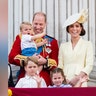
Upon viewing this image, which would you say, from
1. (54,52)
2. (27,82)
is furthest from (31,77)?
(54,52)

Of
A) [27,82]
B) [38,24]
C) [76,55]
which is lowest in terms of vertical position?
[27,82]

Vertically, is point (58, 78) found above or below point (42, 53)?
below

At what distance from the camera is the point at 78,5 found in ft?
8.39

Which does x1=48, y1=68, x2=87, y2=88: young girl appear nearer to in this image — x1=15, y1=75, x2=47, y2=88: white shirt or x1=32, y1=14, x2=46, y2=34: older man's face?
x1=15, y1=75, x2=47, y2=88: white shirt

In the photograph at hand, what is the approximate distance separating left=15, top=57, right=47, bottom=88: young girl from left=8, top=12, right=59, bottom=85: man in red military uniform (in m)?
0.06

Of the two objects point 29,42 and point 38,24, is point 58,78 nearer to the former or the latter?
point 29,42

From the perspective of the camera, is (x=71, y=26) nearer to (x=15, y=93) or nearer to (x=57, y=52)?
(x=57, y=52)

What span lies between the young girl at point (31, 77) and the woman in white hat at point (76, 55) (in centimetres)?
24

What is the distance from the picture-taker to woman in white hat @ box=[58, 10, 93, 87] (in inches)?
77.8

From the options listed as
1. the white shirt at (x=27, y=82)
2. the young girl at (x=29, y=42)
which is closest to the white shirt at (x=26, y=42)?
the young girl at (x=29, y=42)

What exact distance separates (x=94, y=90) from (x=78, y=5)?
3.70ft

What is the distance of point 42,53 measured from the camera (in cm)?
205

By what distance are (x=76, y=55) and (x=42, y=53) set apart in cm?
26

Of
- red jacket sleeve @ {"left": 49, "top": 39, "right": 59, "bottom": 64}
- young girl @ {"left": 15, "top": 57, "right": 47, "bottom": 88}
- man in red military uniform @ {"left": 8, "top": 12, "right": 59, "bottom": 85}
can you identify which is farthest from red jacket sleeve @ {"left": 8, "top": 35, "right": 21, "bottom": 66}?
red jacket sleeve @ {"left": 49, "top": 39, "right": 59, "bottom": 64}
